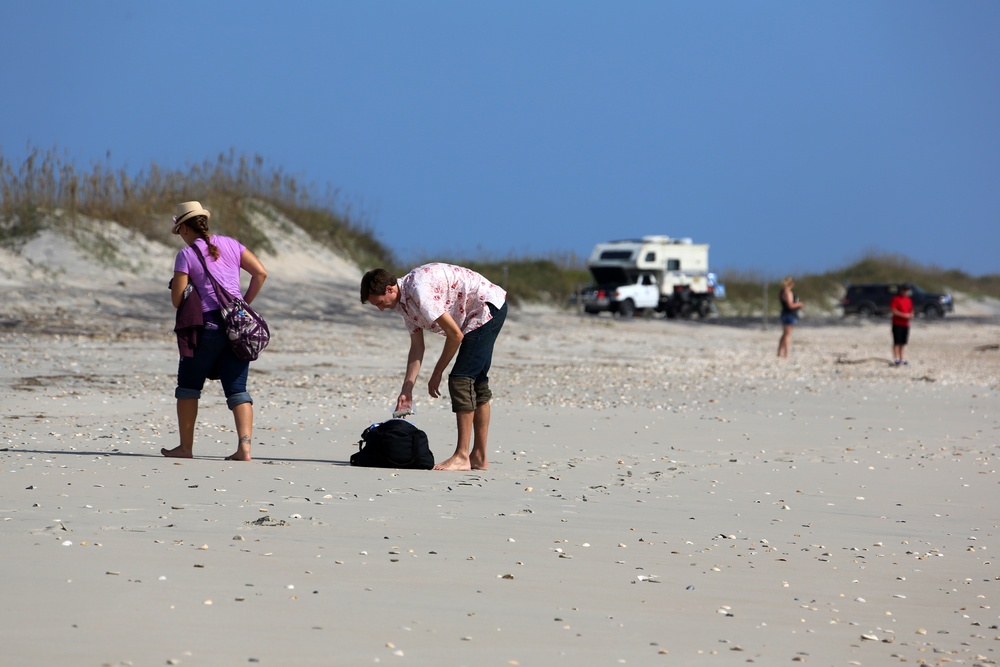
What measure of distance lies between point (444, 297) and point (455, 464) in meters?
1.09

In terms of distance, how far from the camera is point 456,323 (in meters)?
7.34

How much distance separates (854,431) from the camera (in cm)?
1079

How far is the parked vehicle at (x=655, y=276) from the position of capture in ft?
132

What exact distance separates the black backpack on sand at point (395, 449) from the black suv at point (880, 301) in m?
41.6

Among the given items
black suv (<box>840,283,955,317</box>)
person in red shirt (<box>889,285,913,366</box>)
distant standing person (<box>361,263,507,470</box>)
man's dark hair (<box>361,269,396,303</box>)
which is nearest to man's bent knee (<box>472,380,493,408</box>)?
distant standing person (<box>361,263,507,470</box>)

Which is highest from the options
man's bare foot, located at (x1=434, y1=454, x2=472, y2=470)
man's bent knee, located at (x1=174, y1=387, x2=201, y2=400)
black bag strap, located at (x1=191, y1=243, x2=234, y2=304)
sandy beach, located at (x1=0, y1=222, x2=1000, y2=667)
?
black bag strap, located at (x1=191, y1=243, x2=234, y2=304)

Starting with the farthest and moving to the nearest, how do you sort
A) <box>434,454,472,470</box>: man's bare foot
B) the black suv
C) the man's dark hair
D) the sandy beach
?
the black suv → <box>434,454,472,470</box>: man's bare foot → the man's dark hair → the sandy beach

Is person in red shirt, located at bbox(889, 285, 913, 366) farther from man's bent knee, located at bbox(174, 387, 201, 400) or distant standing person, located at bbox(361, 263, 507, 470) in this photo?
man's bent knee, located at bbox(174, 387, 201, 400)

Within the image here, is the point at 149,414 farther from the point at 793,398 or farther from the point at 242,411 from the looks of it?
the point at 793,398

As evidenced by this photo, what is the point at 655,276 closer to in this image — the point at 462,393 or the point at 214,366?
the point at 462,393

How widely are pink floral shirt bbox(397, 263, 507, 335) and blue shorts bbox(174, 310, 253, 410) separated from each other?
3.39ft

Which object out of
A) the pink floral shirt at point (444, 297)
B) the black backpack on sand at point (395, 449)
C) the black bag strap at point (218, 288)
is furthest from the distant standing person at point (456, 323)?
the black bag strap at point (218, 288)

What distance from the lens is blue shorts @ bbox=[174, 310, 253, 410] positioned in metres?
7.23

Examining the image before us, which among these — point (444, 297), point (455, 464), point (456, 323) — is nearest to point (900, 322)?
point (455, 464)
